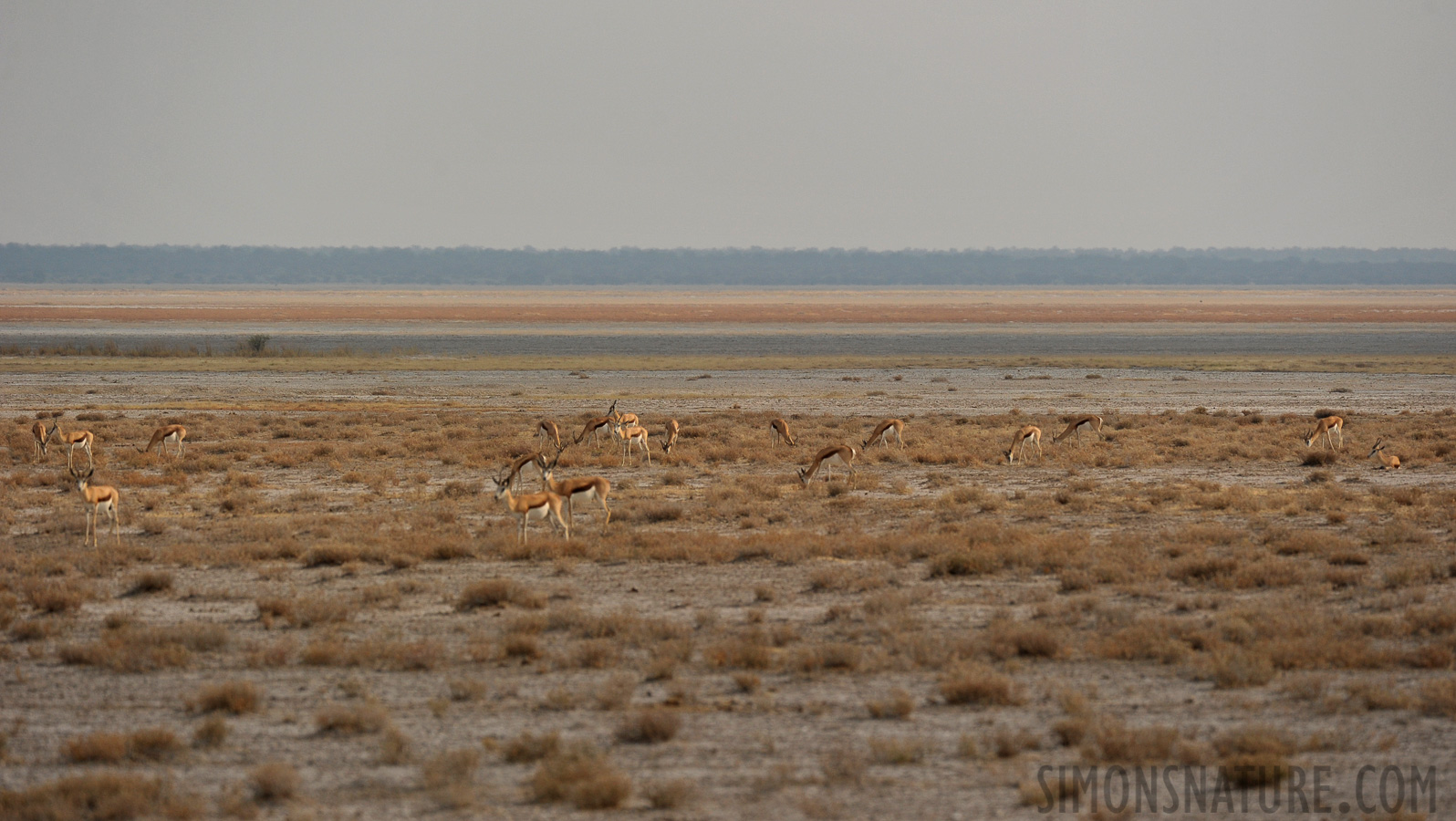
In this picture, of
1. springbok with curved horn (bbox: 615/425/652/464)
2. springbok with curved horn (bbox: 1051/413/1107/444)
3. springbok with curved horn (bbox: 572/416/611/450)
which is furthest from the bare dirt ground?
springbok with curved horn (bbox: 615/425/652/464)

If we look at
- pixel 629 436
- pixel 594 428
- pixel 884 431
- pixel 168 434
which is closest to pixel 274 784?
pixel 629 436

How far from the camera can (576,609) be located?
1297 centimetres

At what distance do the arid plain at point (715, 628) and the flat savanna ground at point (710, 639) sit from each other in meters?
0.04

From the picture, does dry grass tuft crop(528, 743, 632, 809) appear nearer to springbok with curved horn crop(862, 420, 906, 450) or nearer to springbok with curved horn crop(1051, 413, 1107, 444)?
springbok with curved horn crop(862, 420, 906, 450)

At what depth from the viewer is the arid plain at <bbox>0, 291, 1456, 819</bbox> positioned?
853 cm

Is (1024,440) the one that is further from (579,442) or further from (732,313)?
(732,313)

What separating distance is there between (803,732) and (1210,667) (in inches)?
153

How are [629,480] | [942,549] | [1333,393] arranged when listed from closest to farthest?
[942,549]
[629,480]
[1333,393]

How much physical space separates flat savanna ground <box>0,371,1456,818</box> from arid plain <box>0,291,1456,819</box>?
4 centimetres

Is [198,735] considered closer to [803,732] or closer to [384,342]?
[803,732]

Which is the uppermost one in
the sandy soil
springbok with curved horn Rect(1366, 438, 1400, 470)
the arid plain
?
the arid plain

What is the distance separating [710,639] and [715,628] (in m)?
0.46

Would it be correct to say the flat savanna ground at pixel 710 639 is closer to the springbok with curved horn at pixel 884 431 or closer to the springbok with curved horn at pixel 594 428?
the springbok with curved horn at pixel 594 428


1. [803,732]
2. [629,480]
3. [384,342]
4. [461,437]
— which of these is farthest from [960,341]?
[803,732]
